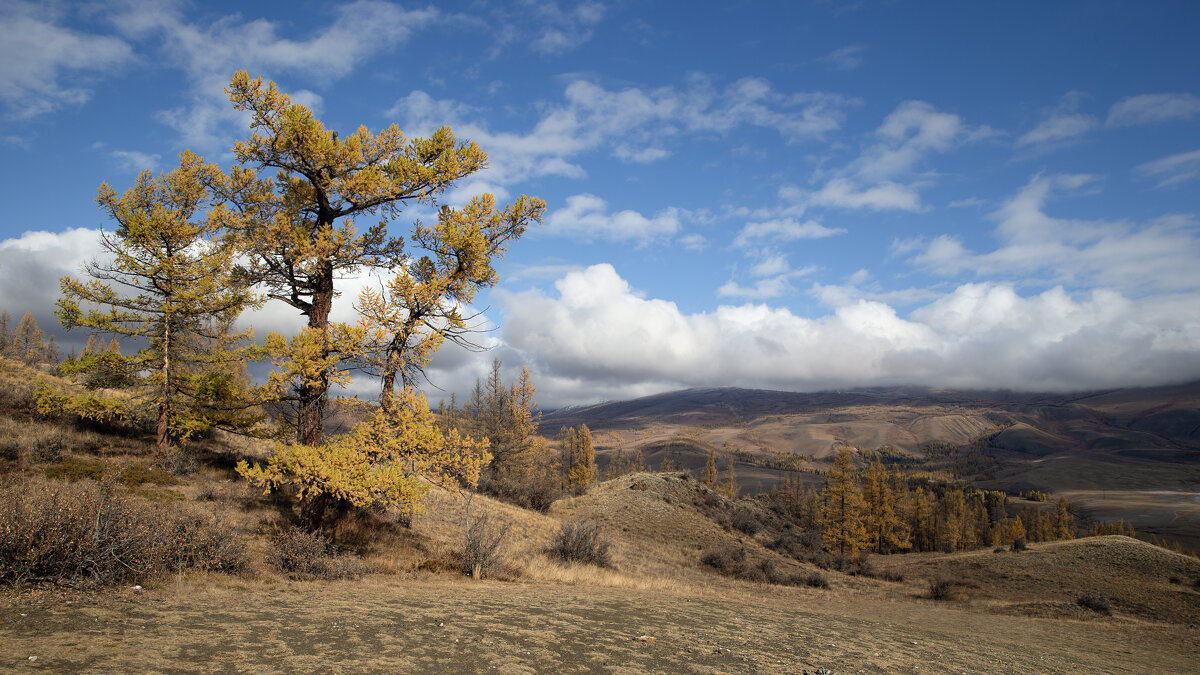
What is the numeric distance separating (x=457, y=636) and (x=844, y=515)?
180 feet

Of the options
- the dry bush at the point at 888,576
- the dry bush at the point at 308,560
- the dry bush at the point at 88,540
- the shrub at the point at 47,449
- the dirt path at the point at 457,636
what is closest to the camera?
the dirt path at the point at 457,636

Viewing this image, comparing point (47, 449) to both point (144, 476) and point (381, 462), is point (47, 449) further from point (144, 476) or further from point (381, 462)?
point (381, 462)

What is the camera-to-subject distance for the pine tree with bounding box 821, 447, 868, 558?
52.1 m

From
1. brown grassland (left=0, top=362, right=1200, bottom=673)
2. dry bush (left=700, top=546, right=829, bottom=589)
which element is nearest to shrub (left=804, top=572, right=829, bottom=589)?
dry bush (left=700, top=546, right=829, bottom=589)

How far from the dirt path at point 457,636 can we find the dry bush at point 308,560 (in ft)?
2.02

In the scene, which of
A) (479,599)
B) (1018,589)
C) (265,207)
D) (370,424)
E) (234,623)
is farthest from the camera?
(1018,589)

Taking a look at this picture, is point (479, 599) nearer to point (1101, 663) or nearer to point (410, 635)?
point (410, 635)

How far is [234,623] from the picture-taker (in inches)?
252

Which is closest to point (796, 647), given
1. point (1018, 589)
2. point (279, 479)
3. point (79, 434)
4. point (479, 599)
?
point (479, 599)

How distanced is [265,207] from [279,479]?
6743 millimetres

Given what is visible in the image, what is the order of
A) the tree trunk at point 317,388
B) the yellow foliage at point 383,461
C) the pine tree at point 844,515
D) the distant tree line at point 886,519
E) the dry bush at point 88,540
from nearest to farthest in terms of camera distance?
the dry bush at point 88,540, the yellow foliage at point 383,461, the tree trunk at point 317,388, the pine tree at point 844,515, the distant tree line at point 886,519

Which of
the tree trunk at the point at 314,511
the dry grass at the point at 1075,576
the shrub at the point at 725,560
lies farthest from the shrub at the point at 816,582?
the tree trunk at the point at 314,511

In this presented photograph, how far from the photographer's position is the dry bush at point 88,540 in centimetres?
669

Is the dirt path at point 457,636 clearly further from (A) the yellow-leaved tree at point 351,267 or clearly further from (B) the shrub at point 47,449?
(B) the shrub at point 47,449
